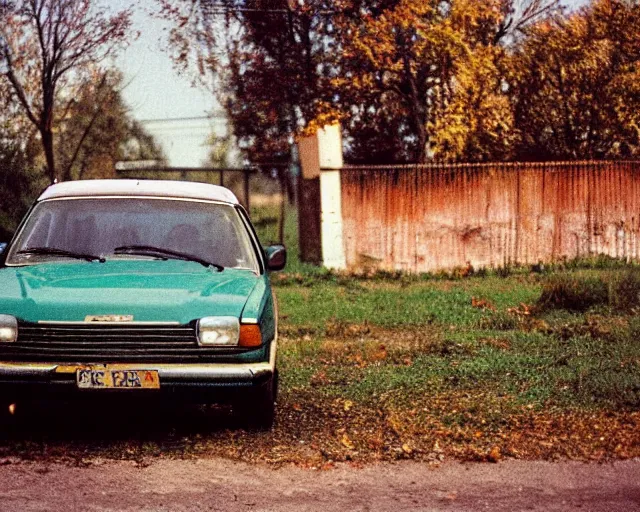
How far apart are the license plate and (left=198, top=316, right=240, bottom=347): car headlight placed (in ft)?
1.22

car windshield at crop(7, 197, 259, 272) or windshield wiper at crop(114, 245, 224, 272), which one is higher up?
car windshield at crop(7, 197, 259, 272)

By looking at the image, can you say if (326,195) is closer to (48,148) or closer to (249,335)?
(48,148)

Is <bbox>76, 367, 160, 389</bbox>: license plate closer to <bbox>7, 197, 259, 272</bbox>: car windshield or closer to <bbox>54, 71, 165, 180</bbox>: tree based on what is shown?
<bbox>7, 197, 259, 272</bbox>: car windshield

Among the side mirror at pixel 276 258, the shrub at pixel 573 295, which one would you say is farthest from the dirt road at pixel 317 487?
the shrub at pixel 573 295

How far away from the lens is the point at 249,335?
6.72 metres

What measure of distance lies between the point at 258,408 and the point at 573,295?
772 cm

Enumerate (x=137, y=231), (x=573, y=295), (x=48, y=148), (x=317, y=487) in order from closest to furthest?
(x=317, y=487), (x=137, y=231), (x=573, y=295), (x=48, y=148)

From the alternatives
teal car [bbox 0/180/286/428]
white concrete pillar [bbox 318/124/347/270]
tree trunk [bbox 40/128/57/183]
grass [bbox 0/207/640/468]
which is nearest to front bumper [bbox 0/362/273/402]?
teal car [bbox 0/180/286/428]

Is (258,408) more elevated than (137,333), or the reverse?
(137,333)

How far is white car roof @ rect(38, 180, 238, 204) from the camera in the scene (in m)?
8.22

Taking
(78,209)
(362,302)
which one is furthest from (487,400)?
(362,302)

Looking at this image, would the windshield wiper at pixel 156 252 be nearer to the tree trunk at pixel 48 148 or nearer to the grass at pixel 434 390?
the grass at pixel 434 390

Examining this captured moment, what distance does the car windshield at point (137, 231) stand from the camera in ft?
26.0

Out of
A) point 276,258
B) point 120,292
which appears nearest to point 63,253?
point 120,292
